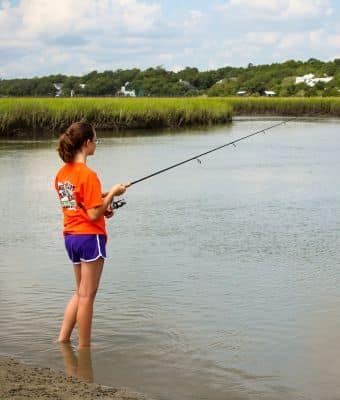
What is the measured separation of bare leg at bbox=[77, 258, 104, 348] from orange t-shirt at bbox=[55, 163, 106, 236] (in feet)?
0.62

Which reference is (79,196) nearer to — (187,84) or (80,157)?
(80,157)

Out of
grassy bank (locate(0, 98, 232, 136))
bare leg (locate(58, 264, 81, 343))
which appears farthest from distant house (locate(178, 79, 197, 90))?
bare leg (locate(58, 264, 81, 343))

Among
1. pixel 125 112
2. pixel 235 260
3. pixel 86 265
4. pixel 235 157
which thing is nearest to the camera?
pixel 86 265

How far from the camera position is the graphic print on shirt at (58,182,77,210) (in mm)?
4309

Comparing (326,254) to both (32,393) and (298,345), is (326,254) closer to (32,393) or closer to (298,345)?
(298,345)

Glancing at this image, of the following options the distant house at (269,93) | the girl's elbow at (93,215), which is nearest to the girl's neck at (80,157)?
the girl's elbow at (93,215)

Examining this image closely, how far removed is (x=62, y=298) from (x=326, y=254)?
102 inches

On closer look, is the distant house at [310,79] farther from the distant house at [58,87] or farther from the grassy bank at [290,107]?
the grassy bank at [290,107]

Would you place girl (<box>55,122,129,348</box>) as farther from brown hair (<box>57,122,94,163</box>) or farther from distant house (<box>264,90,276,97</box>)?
distant house (<box>264,90,276,97</box>)

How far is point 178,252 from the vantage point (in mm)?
7410

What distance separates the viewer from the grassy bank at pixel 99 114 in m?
25.3

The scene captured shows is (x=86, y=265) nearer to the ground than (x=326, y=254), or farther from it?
farther from it

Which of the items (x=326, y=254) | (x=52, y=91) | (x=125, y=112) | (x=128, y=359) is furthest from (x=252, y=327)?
(x=52, y=91)

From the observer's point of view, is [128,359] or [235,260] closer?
[128,359]
